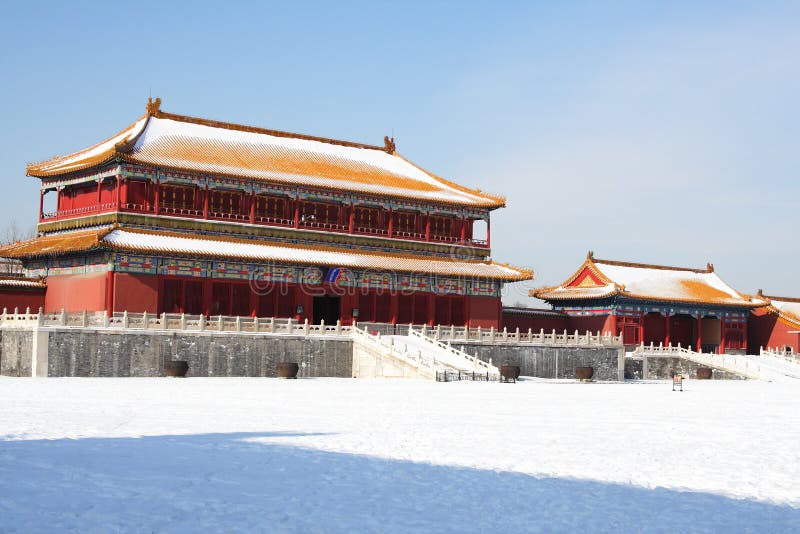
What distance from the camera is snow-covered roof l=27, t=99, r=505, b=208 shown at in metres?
51.9

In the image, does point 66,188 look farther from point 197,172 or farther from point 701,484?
point 701,484

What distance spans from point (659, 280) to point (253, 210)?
3064cm

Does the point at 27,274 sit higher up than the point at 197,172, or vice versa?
the point at 197,172

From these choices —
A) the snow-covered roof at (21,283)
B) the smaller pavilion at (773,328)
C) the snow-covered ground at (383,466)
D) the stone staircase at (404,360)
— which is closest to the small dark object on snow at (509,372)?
the stone staircase at (404,360)

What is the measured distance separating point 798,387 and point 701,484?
3892cm

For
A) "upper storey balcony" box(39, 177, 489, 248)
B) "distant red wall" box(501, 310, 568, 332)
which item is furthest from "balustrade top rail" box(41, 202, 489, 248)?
"distant red wall" box(501, 310, 568, 332)

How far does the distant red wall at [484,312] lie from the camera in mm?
58250

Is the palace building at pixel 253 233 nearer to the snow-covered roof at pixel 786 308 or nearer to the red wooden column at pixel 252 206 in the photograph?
the red wooden column at pixel 252 206

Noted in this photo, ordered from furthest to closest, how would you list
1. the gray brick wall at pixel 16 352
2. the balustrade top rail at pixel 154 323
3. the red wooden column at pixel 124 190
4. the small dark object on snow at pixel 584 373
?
1. the small dark object on snow at pixel 584 373
2. the red wooden column at pixel 124 190
3. the balustrade top rail at pixel 154 323
4. the gray brick wall at pixel 16 352

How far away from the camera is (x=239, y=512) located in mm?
13109

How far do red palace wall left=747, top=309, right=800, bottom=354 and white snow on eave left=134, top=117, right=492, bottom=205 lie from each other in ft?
83.8

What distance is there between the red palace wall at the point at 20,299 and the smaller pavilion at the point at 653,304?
3317cm

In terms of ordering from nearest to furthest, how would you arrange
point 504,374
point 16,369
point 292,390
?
point 292,390 < point 16,369 < point 504,374

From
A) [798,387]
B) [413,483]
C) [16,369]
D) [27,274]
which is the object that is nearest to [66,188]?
[27,274]
